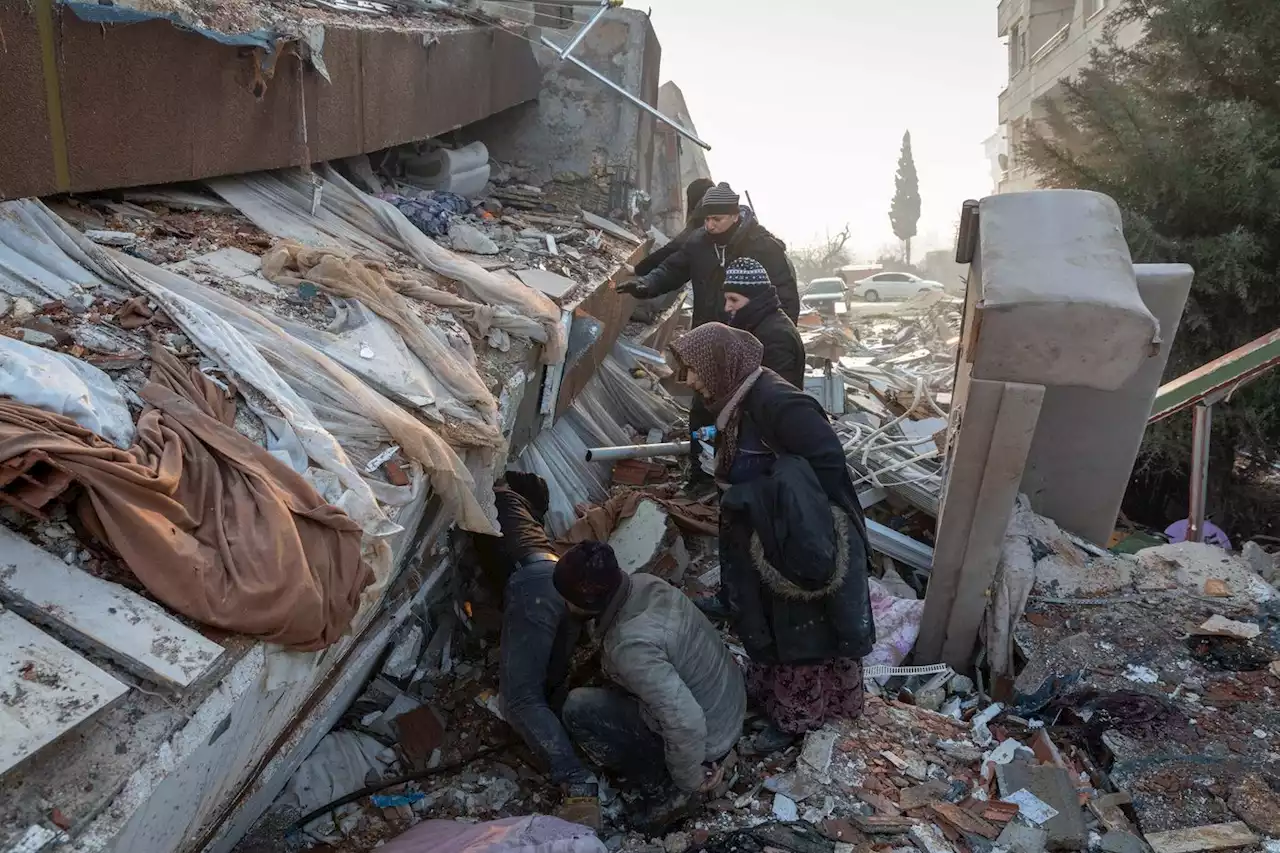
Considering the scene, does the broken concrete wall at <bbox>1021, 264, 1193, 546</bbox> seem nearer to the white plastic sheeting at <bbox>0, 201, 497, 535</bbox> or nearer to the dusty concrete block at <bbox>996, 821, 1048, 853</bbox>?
the dusty concrete block at <bbox>996, 821, 1048, 853</bbox>

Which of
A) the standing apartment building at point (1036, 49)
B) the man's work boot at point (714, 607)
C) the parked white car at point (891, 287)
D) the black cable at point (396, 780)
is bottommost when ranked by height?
the parked white car at point (891, 287)

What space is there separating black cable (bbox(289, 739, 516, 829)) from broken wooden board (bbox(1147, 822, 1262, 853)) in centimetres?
241

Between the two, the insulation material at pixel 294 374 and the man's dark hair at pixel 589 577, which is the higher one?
the insulation material at pixel 294 374

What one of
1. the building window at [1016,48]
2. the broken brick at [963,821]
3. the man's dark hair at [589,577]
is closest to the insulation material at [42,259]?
the man's dark hair at [589,577]

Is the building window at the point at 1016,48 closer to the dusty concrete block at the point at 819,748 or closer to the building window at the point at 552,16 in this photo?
the building window at the point at 552,16

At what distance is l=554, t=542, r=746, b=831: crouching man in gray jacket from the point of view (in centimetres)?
332

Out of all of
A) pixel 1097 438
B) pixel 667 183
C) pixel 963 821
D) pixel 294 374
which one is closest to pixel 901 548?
pixel 1097 438

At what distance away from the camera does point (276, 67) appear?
4.99m

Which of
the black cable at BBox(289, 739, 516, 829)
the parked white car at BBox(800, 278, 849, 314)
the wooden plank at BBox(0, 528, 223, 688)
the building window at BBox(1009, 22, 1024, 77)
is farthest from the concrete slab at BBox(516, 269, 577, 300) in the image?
the building window at BBox(1009, 22, 1024, 77)

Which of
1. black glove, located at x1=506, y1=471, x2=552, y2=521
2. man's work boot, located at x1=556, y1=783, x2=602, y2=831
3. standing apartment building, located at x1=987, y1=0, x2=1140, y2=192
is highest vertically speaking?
standing apartment building, located at x1=987, y1=0, x2=1140, y2=192

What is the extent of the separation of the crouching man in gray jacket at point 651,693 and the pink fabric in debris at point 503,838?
1.59ft

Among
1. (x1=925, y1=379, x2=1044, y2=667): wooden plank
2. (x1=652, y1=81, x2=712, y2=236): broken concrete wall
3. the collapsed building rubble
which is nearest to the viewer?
the collapsed building rubble

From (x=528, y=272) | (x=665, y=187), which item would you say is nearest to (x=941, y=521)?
(x=528, y=272)

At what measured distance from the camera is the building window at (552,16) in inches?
392
